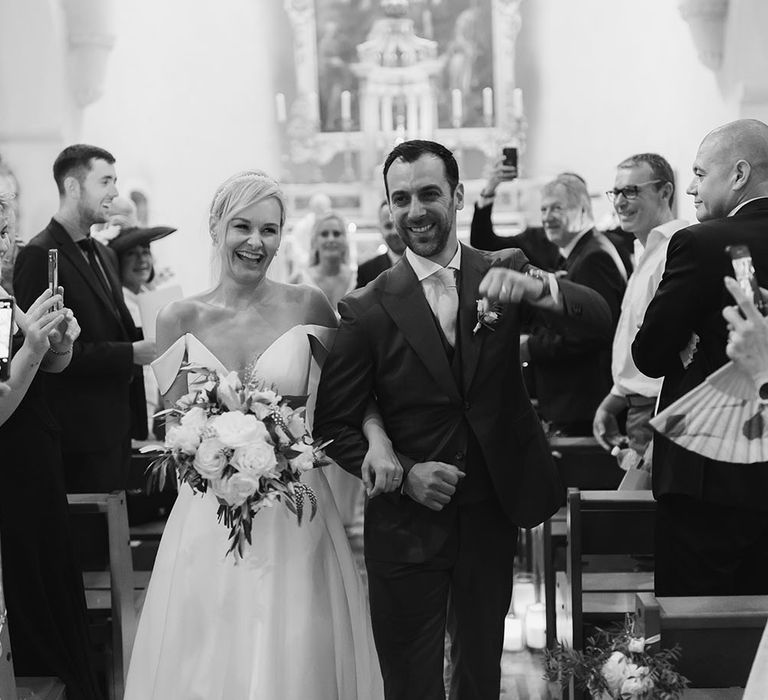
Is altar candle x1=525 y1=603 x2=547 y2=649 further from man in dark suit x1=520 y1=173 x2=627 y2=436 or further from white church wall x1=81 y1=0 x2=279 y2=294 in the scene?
white church wall x1=81 y1=0 x2=279 y2=294

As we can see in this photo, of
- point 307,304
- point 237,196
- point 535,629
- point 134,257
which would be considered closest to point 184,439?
point 307,304

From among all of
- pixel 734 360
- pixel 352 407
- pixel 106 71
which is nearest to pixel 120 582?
pixel 352 407

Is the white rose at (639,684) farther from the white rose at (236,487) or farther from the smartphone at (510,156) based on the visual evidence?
the smartphone at (510,156)

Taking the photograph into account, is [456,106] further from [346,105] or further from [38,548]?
[38,548]

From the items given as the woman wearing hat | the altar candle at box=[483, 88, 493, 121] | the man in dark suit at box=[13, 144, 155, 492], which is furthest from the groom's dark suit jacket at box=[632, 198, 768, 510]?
the altar candle at box=[483, 88, 493, 121]

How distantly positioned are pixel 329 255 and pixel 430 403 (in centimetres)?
443

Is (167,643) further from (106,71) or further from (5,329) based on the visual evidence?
(106,71)

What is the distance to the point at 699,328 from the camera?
128 inches

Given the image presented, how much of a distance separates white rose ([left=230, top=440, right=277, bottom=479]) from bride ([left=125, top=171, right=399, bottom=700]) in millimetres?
466

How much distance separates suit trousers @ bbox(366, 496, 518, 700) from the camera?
10.6 feet

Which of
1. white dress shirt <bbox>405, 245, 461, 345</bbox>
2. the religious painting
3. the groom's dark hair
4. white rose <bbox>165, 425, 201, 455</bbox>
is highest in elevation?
the religious painting

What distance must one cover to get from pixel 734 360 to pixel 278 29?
12913mm

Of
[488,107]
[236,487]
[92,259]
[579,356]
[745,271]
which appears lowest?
[579,356]

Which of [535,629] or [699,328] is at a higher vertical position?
[699,328]
